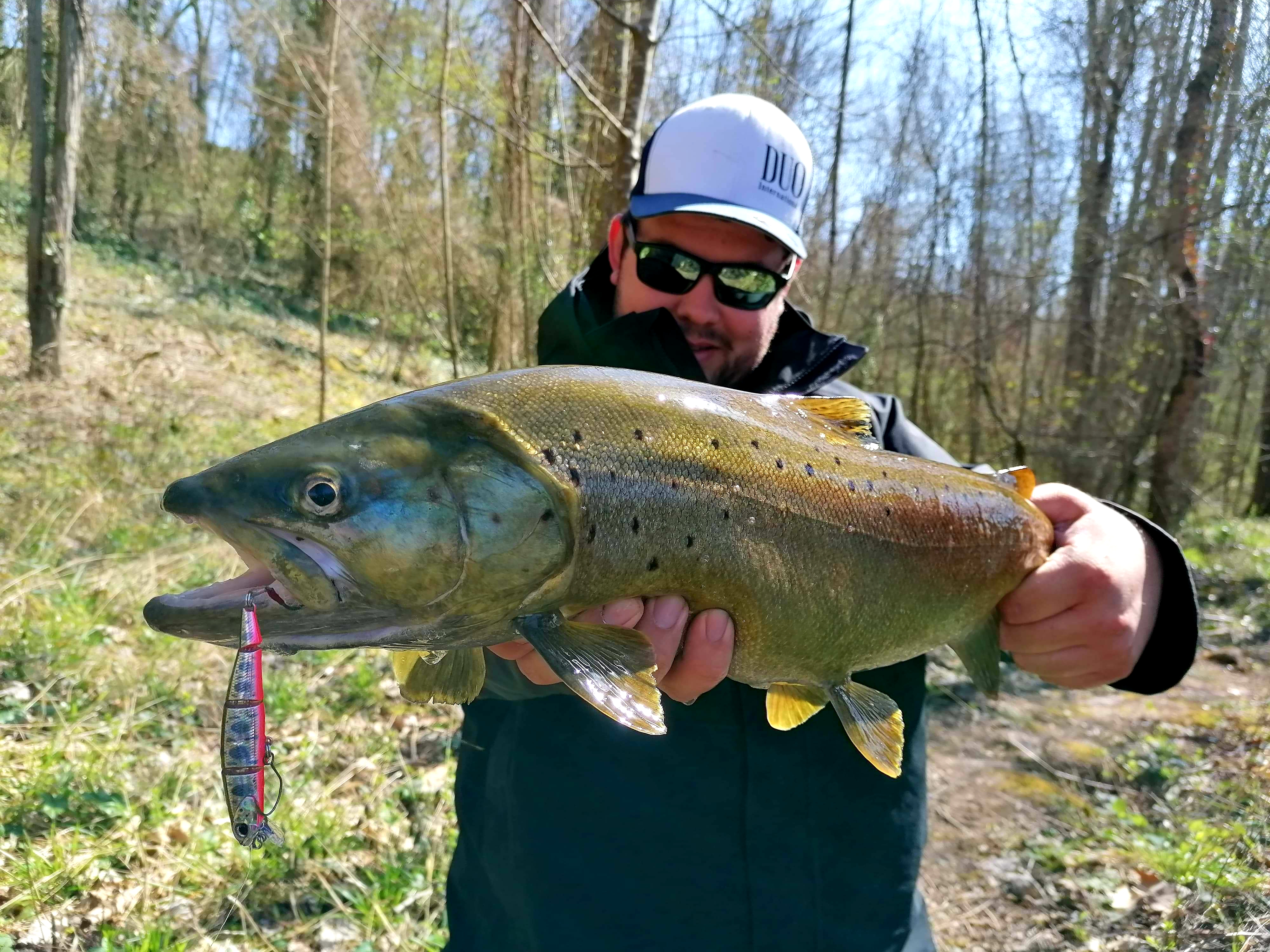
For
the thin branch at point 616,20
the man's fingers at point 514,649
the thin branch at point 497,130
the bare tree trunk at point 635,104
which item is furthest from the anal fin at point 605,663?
the thin branch at point 497,130

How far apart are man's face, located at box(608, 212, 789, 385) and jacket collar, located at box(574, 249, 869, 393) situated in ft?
0.24

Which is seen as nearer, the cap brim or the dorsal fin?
the dorsal fin

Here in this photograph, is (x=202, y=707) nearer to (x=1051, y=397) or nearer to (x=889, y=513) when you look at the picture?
(x=889, y=513)

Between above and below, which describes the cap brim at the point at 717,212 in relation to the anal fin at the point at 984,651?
above

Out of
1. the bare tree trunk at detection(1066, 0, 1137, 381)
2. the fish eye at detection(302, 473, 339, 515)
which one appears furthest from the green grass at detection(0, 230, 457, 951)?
the bare tree trunk at detection(1066, 0, 1137, 381)

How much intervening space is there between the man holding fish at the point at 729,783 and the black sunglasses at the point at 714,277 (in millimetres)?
124

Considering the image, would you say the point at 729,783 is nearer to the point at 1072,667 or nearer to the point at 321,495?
the point at 1072,667

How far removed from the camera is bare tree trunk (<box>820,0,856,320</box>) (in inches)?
453

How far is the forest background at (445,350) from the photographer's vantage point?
3141 millimetres

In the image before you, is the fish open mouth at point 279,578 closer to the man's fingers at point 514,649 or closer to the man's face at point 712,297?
the man's fingers at point 514,649

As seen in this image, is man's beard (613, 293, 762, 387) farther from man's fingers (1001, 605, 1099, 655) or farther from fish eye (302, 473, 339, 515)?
fish eye (302, 473, 339, 515)

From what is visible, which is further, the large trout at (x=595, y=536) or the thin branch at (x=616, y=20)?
the thin branch at (x=616, y=20)

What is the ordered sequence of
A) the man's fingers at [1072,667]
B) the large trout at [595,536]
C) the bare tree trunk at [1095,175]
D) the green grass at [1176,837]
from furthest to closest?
the bare tree trunk at [1095,175]
the green grass at [1176,837]
the man's fingers at [1072,667]
the large trout at [595,536]

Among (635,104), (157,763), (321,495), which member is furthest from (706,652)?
(635,104)
